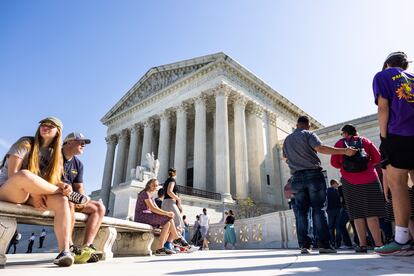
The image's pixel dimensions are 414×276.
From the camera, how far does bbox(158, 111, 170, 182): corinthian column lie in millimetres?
25078

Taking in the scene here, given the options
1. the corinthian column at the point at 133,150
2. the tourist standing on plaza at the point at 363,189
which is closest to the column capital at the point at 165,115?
the corinthian column at the point at 133,150

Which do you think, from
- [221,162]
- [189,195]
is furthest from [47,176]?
[221,162]

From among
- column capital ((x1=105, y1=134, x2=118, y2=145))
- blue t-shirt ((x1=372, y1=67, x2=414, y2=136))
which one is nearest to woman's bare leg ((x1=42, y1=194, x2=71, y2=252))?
blue t-shirt ((x1=372, y1=67, x2=414, y2=136))

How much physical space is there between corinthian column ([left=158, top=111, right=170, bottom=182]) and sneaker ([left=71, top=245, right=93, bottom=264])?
2185cm

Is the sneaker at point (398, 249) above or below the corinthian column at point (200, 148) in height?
below

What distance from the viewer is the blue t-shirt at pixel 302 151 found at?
4.73m

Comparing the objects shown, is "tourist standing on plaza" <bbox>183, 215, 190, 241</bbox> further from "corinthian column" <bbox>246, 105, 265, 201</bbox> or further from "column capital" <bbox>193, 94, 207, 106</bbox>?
"column capital" <bbox>193, 94, 207, 106</bbox>

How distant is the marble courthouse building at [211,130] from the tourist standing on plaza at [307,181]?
15.0 m

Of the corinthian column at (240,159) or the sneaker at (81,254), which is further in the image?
the corinthian column at (240,159)

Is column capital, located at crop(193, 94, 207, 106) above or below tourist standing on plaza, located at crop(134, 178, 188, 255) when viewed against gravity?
above

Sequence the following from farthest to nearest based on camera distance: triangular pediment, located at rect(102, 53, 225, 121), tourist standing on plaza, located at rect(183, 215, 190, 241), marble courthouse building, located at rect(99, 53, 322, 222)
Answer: triangular pediment, located at rect(102, 53, 225, 121) → marble courthouse building, located at rect(99, 53, 322, 222) → tourist standing on plaza, located at rect(183, 215, 190, 241)

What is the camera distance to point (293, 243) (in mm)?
9180

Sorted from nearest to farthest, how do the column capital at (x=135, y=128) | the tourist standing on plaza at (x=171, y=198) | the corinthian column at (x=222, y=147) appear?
the tourist standing on plaza at (x=171, y=198) → the corinthian column at (x=222, y=147) → the column capital at (x=135, y=128)

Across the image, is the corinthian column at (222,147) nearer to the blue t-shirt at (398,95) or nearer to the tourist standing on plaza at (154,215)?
the tourist standing on plaza at (154,215)
